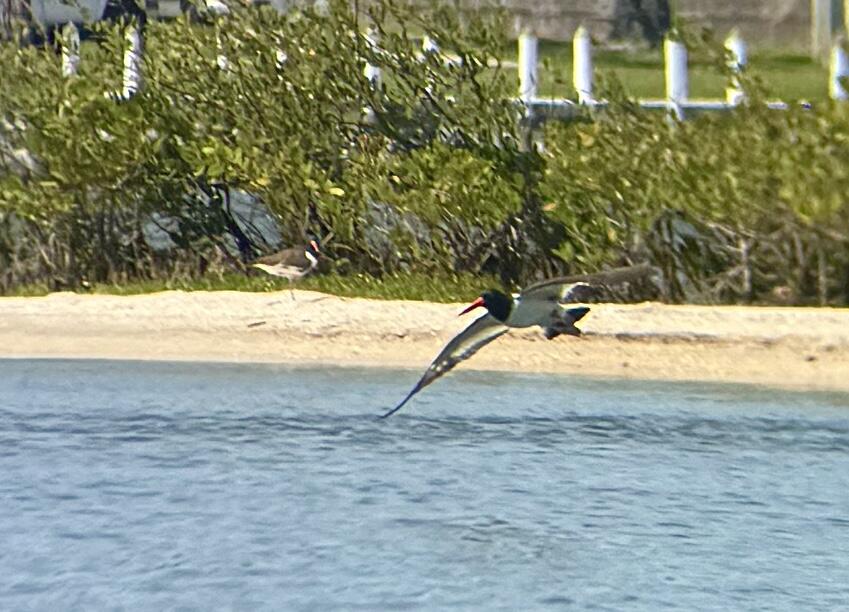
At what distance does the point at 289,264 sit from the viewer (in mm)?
19734

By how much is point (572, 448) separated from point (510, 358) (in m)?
2.94

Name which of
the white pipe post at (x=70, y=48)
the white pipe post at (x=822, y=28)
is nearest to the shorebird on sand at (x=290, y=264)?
the white pipe post at (x=70, y=48)

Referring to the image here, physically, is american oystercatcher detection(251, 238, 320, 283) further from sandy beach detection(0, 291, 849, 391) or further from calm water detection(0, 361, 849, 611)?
calm water detection(0, 361, 849, 611)

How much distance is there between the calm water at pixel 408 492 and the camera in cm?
1218

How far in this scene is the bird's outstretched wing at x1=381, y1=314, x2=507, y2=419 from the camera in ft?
41.5

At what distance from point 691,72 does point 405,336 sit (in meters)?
17.7

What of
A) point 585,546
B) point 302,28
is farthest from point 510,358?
point 585,546

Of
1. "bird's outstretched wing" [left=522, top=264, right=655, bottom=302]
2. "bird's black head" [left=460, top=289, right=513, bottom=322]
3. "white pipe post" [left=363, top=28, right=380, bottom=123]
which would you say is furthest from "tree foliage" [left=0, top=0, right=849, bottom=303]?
"bird's black head" [left=460, top=289, right=513, bottom=322]

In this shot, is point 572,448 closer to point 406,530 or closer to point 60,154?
point 406,530

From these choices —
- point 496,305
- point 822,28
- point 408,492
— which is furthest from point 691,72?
point 496,305

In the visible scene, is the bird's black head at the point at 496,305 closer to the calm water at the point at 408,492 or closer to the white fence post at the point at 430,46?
the calm water at the point at 408,492

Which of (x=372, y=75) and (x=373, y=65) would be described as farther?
(x=372, y=75)

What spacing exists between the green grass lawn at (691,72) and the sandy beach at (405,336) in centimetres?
1180

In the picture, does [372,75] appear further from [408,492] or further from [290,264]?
[408,492]
